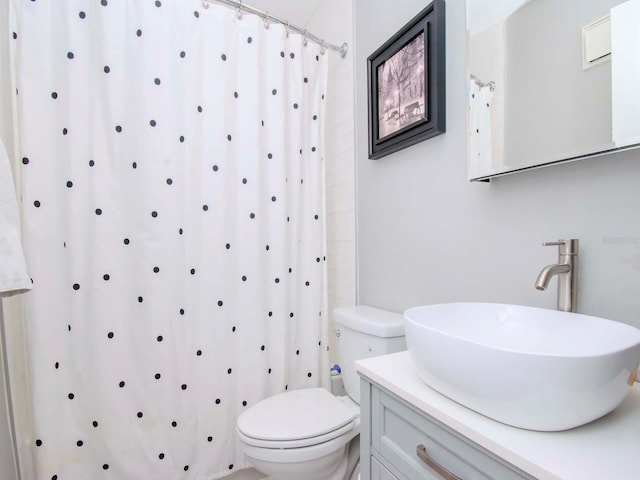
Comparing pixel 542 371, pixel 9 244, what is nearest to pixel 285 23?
pixel 9 244

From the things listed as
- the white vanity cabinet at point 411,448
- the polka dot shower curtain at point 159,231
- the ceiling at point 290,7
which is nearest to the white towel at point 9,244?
the polka dot shower curtain at point 159,231

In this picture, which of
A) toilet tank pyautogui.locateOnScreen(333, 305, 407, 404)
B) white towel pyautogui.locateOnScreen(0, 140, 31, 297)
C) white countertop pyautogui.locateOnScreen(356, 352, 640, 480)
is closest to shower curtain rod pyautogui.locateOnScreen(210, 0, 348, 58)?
white towel pyautogui.locateOnScreen(0, 140, 31, 297)

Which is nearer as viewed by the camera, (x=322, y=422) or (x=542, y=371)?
(x=542, y=371)

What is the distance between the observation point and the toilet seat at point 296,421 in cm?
104

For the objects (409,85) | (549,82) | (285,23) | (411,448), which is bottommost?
(411,448)

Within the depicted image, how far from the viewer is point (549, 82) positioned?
792 millimetres

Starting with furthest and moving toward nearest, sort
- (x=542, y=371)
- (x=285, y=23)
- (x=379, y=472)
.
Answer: (x=285, y=23) < (x=379, y=472) < (x=542, y=371)

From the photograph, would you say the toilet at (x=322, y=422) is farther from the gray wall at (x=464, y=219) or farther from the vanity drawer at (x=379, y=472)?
the vanity drawer at (x=379, y=472)

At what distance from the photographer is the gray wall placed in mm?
691

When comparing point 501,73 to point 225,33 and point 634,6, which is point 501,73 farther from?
point 225,33

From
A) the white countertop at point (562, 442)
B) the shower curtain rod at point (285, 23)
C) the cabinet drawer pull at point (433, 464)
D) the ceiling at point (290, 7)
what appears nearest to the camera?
the white countertop at point (562, 442)

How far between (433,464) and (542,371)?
0.27m

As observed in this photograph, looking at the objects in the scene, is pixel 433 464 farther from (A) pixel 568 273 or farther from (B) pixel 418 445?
(A) pixel 568 273

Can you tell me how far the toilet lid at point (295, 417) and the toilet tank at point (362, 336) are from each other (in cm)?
13
